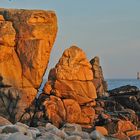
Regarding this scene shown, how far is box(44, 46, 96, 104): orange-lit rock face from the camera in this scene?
31578 millimetres

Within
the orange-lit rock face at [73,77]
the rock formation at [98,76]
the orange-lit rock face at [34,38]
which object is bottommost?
the rock formation at [98,76]

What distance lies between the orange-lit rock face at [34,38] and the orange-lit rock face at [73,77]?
3.90 ft

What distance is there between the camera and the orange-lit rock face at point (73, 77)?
31.6 metres

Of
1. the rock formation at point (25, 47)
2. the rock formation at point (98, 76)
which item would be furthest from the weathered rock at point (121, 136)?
the rock formation at point (98, 76)

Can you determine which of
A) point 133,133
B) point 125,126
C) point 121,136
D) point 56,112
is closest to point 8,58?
point 56,112

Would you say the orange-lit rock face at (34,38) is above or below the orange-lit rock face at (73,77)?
above

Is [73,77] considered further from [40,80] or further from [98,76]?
[98,76]

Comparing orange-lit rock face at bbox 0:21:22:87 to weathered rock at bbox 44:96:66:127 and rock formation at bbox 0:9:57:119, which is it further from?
weathered rock at bbox 44:96:66:127

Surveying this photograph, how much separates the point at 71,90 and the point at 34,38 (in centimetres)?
Answer: 464

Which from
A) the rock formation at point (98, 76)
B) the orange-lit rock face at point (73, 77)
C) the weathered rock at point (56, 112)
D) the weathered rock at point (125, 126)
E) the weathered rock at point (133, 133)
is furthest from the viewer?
the rock formation at point (98, 76)

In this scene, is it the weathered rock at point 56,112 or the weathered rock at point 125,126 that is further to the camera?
the weathered rock at point 56,112

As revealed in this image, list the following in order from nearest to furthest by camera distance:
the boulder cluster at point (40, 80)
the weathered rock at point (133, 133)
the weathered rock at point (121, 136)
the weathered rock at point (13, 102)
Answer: the weathered rock at point (121, 136) → the weathered rock at point (133, 133) → the boulder cluster at point (40, 80) → the weathered rock at point (13, 102)

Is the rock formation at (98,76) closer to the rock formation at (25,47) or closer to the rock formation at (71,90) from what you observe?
the rock formation at (71,90)

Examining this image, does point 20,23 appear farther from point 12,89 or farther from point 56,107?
point 56,107
